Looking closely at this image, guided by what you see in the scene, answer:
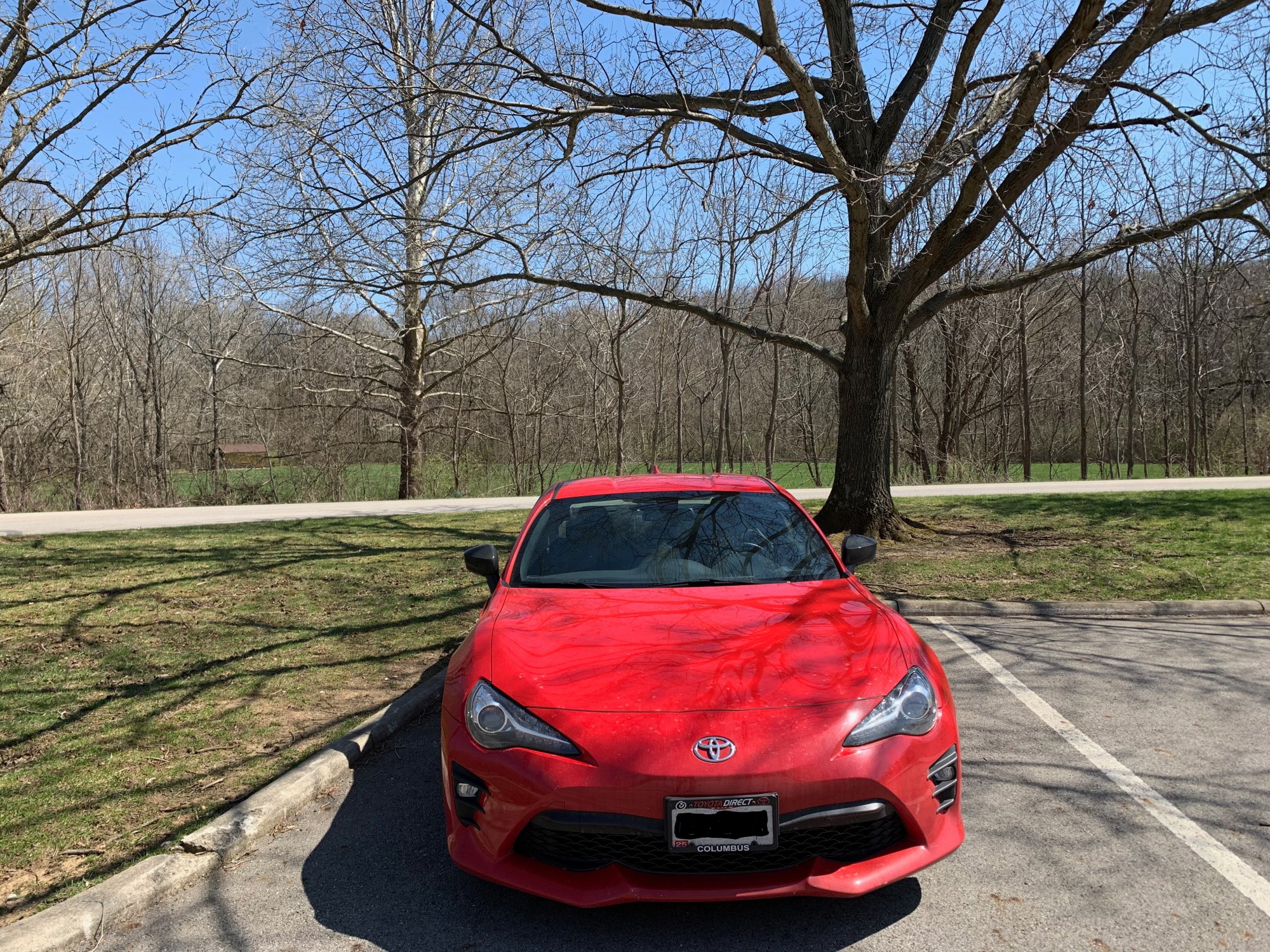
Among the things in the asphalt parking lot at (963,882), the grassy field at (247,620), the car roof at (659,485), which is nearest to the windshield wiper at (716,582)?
the car roof at (659,485)

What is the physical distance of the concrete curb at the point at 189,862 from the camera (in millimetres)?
2676

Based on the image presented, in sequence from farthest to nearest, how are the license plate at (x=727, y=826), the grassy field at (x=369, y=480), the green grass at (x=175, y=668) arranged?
the grassy field at (x=369, y=480) → the green grass at (x=175, y=668) → the license plate at (x=727, y=826)

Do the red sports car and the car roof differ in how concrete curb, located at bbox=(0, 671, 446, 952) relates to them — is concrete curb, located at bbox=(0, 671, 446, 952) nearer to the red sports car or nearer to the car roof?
the red sports car

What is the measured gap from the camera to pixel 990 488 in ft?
56.0

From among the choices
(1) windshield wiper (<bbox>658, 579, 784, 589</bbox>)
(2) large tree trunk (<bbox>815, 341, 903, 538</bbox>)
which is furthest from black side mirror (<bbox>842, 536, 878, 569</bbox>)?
(2) large tree trunk (<bbox>815, 341, 903, 538</bbox>)

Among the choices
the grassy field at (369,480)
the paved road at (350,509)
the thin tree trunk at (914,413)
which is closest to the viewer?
the paved road at (350,509)

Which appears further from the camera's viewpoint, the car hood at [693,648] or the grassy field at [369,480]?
the grassy field at [369,480]

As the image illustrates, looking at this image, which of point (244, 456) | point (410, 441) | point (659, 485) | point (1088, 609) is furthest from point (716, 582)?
point (244, 456)

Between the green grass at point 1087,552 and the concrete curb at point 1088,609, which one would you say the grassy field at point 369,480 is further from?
the concrete curb at point 1088,609

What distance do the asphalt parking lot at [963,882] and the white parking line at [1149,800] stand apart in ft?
0.04

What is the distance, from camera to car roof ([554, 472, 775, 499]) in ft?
15.7

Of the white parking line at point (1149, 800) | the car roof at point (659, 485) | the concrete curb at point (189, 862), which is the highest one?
the car roof at point (659, 485)

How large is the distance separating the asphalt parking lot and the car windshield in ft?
3.95

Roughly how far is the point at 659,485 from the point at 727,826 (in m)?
2.49
